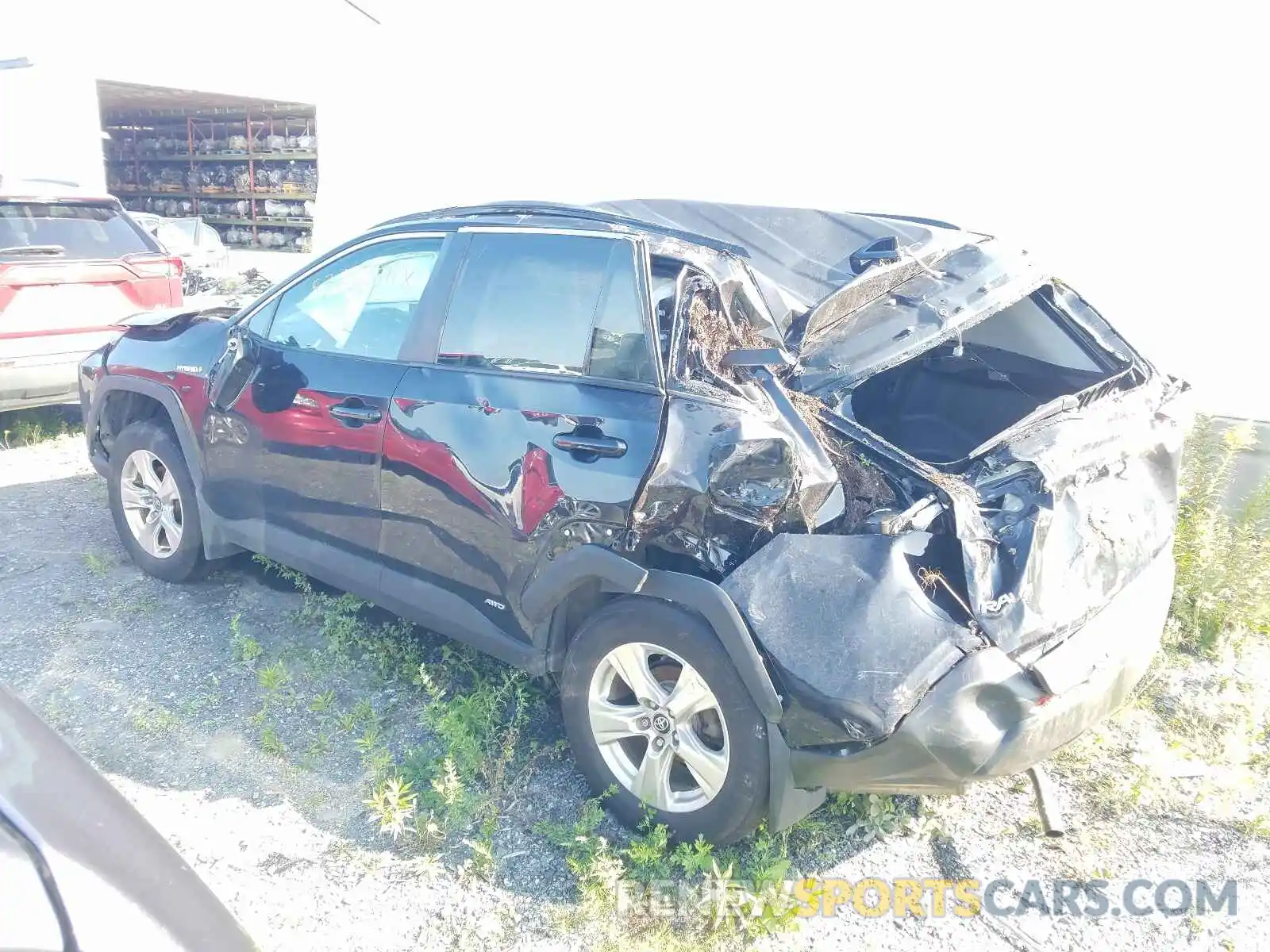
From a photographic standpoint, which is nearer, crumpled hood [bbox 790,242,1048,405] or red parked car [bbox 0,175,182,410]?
crumpled hood [bbox 790,242,1048,405]

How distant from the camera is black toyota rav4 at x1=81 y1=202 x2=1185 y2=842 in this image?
8.19 feet

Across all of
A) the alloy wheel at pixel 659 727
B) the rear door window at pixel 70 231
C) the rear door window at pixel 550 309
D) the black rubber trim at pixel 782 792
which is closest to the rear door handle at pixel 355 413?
the rear door window at pixel 550 309

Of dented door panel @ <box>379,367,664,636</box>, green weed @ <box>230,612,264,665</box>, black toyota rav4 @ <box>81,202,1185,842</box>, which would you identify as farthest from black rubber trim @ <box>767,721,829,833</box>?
green weed @ <box>230,612,264,665</box>

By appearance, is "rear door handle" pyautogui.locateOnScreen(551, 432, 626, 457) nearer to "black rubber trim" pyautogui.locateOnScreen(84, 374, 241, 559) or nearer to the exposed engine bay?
the exposed engine bay

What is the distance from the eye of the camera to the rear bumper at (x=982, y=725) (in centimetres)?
238

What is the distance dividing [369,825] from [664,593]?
1.25 m

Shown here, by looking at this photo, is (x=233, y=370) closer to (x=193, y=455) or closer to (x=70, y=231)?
(x=193, y=455)

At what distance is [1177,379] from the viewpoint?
358cm

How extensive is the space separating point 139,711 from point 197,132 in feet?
54.1

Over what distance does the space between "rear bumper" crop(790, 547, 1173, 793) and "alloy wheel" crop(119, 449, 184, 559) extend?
3.34m

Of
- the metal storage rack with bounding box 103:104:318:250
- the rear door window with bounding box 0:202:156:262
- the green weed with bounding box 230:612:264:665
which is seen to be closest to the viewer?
the green weed with bounding box 230:612:264:665

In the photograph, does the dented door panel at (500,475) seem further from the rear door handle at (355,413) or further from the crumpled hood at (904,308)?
the crumpled hood at (904,308)

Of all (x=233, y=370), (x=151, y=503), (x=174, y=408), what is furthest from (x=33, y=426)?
(x=233, y=370)

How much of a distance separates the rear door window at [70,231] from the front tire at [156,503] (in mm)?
2398
